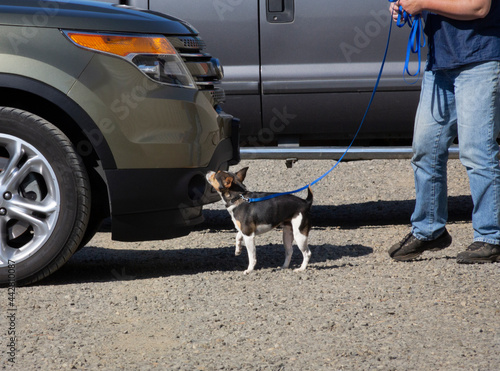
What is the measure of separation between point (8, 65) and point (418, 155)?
2.41 metres

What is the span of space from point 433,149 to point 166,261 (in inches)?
73.3

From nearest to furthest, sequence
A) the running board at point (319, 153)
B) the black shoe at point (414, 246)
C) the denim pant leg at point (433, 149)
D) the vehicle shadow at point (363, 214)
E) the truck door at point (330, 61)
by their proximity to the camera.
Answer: the denim pant leg at point (433, 149) < the black shoe at point (414, 246) < the running board at point (319, 153) < the truck door at point (330, 61) < the vehicle shadow at point (363, 214)

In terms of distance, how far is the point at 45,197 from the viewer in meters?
4.18

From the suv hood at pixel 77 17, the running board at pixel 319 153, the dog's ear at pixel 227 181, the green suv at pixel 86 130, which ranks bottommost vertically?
the running board at pixel 319 153

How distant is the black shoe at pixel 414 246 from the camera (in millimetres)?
4742

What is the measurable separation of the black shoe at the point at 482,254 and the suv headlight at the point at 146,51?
6.18ft

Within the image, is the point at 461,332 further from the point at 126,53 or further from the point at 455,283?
the point at 126,53

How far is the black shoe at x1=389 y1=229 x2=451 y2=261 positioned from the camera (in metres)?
4.74

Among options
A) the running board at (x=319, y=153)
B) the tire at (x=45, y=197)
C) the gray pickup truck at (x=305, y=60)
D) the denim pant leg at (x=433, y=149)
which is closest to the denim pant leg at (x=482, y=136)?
the denim pant leg at (x=433, y=149)

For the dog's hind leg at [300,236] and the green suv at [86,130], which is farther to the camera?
the dog's hind leg at [300,236]

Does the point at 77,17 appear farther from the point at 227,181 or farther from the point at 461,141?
the point at 461,141

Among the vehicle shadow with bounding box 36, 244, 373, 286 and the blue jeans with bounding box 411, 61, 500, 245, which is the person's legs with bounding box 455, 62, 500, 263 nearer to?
the blue jeans with bounding box 411, 61, 500, 245

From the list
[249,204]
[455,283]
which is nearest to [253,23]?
[249,204]

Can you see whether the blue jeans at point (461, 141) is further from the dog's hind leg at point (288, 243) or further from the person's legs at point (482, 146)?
the dog's hind leg at point (288, 243)
